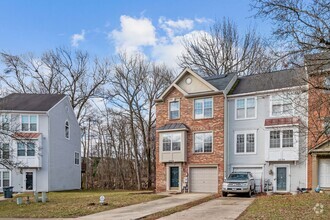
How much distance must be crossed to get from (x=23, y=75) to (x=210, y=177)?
89.1 ft

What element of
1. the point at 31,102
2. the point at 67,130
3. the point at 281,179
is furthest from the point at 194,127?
the point at 31,102

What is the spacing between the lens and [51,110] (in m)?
31.8

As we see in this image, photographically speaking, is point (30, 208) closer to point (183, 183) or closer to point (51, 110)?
point (183, 183)

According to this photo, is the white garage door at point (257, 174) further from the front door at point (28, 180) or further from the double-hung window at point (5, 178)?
the double-hung window at point (5, 178)

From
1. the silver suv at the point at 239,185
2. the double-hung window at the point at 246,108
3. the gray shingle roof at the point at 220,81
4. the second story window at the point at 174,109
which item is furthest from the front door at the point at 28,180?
the double-hung window at the point at 246,108

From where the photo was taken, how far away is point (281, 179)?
23.3 m

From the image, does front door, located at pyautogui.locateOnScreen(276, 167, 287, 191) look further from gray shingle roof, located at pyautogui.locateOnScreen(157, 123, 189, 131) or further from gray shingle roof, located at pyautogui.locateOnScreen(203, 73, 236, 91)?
gray shingle roof, located at pyautogui.locateOnScreen(157, 123, 189, 131)

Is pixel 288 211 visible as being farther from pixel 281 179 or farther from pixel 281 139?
pixel 281 139

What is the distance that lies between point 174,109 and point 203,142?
145 inches

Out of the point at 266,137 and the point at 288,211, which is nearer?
the point at 288,211

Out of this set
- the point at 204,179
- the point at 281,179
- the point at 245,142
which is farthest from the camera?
the point at 204,179

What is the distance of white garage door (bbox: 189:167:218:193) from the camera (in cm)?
2559

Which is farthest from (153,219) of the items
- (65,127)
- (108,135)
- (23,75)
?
(23,75)

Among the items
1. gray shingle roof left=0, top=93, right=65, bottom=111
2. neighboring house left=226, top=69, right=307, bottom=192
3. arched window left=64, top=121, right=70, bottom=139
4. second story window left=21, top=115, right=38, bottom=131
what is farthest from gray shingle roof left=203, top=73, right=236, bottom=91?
second story window left=21, top=115, right=38, bottom=131
